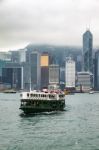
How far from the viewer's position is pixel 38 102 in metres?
138

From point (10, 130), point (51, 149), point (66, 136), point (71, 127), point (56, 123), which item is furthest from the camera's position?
point (56, 123)

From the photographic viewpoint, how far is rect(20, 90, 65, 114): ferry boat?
136125 millimetres

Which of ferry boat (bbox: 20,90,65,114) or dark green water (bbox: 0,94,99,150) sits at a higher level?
ferry boat (bbox: 20,90,65,114)

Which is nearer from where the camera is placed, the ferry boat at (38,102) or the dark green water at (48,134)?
the dark green water at (48,134)

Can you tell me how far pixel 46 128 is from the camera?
10125 cm

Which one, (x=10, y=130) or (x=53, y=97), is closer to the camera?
(x=10, y=130)

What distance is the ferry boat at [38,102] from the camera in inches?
5359

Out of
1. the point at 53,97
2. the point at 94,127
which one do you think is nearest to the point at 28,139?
the point at 94,127

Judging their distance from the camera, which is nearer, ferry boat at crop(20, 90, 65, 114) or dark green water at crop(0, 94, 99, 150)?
dark green water at crop(0, 94, 99, 150)

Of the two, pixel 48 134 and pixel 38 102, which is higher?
pixel 38 102

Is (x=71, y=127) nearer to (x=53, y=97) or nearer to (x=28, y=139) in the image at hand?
(x=28, y=139)

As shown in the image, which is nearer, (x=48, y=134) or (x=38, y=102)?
(x=48, y=134)

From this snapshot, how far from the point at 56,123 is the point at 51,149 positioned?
38.5m

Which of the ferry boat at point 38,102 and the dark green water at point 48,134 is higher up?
the ferry boat at point 38,102
